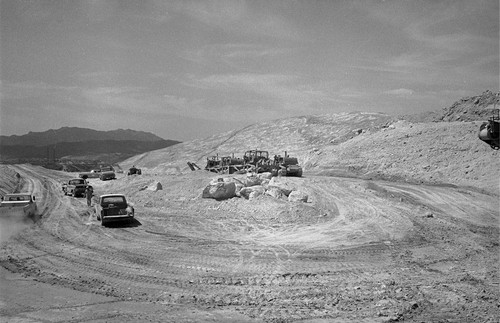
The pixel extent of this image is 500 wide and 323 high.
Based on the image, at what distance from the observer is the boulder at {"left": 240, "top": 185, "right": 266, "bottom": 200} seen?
2356 centimetres

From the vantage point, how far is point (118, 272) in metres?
11.8

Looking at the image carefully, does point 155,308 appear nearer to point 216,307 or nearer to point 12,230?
point 216,307

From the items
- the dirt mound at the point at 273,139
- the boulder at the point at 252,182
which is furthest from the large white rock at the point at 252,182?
the dirt mound at the point at 273,139

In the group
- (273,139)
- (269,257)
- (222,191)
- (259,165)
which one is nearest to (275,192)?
(222,191)

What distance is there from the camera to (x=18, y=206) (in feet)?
65.3

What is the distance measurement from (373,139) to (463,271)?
35.9 metres

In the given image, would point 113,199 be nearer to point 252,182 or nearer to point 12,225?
point 12,225

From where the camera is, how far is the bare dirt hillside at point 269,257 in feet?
29.9

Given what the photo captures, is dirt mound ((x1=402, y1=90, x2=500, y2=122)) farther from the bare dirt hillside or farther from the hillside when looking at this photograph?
the bare dirt hillside

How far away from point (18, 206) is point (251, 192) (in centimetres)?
1242

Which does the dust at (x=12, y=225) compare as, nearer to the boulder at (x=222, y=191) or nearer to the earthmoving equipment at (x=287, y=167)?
the boulder at (x=222, y=191)

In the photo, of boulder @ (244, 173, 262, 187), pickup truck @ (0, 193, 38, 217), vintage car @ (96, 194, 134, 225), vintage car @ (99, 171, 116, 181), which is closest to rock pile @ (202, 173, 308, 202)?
boulder @ (244, 173, 262, 187)

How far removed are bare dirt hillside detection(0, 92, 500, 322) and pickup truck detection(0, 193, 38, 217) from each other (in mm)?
975

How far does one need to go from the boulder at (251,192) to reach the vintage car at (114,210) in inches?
275
